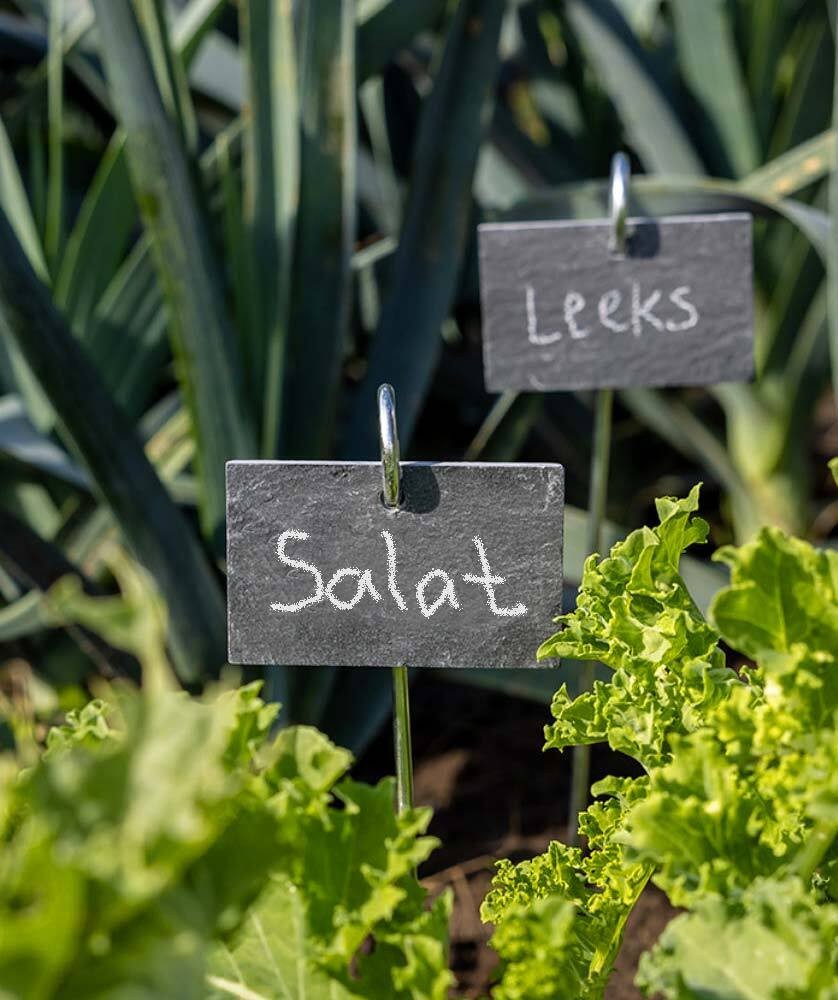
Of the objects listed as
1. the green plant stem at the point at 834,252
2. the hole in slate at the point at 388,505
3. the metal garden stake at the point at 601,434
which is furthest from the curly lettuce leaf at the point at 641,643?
the green plant stem at the point at 834,252

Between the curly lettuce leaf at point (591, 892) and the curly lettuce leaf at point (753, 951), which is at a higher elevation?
the curly lettuce leaf at point (753, 951)

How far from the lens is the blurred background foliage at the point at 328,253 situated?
1.14 meters

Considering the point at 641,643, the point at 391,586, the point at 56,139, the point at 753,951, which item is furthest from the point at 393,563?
the point at 56,139

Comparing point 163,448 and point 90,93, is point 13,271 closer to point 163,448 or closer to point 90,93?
point 163,448

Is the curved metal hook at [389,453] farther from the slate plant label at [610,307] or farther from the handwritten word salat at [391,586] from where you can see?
the slate plant label at [610,307]

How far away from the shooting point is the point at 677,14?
5.22 feet

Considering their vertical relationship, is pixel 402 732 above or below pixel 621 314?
below

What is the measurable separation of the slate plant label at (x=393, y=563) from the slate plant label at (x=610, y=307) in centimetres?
31

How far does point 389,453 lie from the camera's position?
680 mm

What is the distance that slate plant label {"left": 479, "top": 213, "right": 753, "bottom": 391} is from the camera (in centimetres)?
100

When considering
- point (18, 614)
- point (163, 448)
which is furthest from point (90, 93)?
point (18, 614)

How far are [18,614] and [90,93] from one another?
939 millimetres

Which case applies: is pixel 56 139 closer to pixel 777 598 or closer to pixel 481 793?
pixel 481 793

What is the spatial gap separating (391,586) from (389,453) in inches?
3.2
